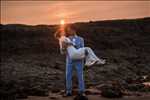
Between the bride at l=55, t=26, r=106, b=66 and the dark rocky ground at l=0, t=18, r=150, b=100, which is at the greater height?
the dark rocky ground at l=0, t=18, r=150, b=100

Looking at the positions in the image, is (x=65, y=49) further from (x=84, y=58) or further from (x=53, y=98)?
(x=53, y=98)

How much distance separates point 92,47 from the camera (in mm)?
39844

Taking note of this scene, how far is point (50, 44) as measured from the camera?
39.2 meters

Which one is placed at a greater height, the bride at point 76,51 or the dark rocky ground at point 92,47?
the dark rocky ground at point 92,47

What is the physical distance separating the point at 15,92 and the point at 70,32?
9.53ft

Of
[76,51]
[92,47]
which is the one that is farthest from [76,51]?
[92,47]

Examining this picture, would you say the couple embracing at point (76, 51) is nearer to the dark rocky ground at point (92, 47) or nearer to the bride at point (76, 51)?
the bride at point (76, 51)

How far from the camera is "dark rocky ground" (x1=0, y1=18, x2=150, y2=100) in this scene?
2672cm

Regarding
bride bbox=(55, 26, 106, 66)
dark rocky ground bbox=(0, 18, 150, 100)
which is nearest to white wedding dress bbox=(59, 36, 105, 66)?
bride bbox=(55, 26, 106, 66)

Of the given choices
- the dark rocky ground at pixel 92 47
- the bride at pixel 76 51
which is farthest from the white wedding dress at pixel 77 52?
the dark rocky ground at pixel 92 47

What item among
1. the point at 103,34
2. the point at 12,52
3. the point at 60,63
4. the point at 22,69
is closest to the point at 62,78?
the point at 22,69

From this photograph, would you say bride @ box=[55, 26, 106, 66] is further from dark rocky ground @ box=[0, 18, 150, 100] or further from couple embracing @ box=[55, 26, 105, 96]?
dark rocky ground @ box=[0, 18, 150, 100]

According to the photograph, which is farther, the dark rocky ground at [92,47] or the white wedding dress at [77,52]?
the dark rocky ground at [92,47]

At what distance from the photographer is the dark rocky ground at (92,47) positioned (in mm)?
26719
